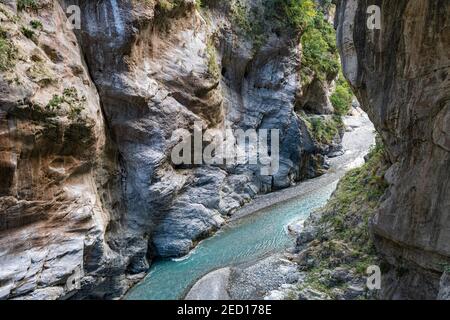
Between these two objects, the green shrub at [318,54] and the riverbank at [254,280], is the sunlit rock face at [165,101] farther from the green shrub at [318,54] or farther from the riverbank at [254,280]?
the green shrub at [318,54]

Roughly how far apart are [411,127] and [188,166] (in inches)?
558

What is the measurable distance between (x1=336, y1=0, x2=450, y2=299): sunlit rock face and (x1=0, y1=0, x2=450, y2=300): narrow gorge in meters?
0.05

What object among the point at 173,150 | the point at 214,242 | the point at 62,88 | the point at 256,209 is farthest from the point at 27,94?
the point at 256,209

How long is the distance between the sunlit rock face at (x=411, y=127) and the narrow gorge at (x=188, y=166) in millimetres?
51

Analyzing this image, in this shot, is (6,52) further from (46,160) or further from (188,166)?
(188,166)

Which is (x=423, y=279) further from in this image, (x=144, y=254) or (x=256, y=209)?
(x=256, y=209)

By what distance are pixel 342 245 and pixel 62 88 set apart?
12769mm

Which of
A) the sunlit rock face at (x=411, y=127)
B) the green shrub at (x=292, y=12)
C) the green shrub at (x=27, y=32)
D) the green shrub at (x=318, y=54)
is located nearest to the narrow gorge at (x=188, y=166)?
the sunlit rock face at (x=411, y=127)

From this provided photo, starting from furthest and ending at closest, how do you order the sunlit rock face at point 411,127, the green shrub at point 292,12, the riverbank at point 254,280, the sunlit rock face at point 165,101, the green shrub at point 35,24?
1. the green shrub at point 292,12
2. the sunlit rock face at point 165,101
3. the riverbank at point 254,280
4. the green shrub at point 35,24
5. the sunlit rock face at point 411,127

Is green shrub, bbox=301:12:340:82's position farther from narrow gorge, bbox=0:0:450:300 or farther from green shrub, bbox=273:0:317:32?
narrow gorge, bbox=0:0:450:300

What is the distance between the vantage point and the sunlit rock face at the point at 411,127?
1088cm

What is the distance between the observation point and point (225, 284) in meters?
16.8

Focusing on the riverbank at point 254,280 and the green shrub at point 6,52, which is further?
the riverbank at point 254,280

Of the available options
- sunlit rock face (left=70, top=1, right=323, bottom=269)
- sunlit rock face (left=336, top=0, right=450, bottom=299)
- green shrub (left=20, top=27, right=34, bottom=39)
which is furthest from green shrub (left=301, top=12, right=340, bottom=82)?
green shrub (left=20, top=27, right=34, bottom=39)
